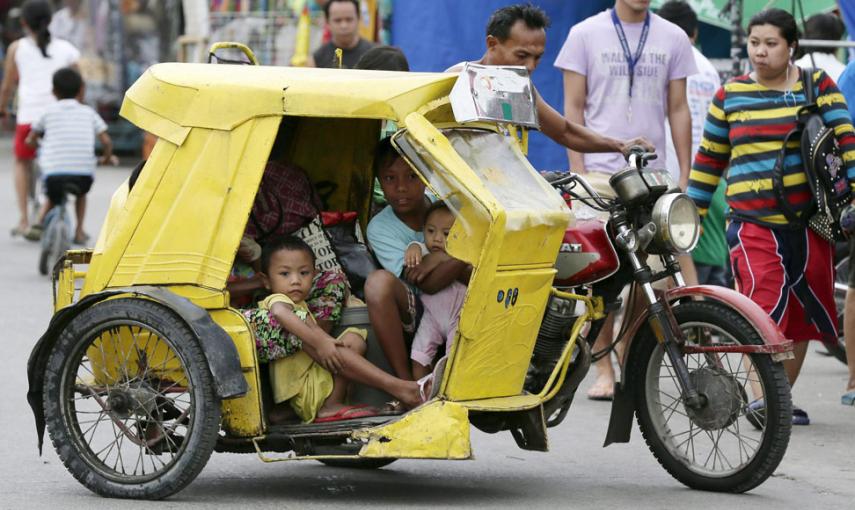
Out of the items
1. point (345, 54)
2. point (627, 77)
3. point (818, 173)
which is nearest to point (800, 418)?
point (818, 173)

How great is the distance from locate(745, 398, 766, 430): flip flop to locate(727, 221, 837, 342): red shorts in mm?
1552

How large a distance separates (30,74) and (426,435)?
10.2 m

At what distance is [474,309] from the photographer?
5285 millimetres

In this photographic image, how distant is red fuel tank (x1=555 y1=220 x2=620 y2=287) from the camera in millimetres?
5742

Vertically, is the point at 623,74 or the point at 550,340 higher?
the point at 623,74

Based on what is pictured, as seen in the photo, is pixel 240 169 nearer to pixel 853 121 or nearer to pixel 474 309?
pixel 474 309

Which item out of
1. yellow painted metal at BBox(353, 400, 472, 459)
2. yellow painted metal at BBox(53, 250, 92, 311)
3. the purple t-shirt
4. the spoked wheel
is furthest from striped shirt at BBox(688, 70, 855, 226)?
the spoked wheel

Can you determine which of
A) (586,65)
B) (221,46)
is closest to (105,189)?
(586,65)

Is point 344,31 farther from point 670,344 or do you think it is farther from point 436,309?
point 670,344

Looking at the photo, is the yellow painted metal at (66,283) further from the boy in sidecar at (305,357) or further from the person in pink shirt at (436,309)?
the person in pink shirt at (436,309)

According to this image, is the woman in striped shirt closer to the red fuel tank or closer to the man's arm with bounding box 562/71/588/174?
the man's arm with bounding box 562/71/588/174

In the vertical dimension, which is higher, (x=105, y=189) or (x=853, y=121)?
(x=853, y=121)

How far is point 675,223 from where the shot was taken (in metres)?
5.68

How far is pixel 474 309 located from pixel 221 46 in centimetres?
157
